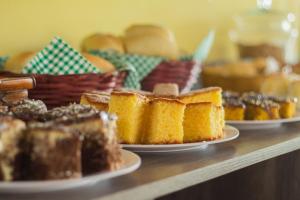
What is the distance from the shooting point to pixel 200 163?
0.93 m

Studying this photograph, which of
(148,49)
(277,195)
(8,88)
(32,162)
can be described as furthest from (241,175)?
(32,162)

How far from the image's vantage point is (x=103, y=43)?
4.92 feet

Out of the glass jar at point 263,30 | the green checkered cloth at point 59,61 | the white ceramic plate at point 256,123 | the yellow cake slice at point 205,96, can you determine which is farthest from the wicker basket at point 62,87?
the glass jar at point 263,30

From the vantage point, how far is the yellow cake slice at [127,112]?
3.21 ft

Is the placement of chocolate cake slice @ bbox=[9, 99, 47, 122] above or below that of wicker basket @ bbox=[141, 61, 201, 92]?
below

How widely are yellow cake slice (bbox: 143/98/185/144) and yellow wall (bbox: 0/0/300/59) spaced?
0.61 meters

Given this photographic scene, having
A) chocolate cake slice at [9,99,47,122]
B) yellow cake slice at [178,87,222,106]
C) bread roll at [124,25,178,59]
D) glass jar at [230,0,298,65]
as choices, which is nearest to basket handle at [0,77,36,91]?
chocolate cake slice at [9,99,47,122]

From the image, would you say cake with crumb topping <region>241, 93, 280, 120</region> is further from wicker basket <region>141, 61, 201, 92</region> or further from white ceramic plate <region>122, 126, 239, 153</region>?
white ceramic plate <region>122, 126, 239, 153</region>

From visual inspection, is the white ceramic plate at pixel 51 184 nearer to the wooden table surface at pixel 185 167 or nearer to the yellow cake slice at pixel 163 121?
the wooden table surface at pixel 185 167

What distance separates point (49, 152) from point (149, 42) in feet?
2.87

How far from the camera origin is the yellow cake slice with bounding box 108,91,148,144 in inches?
38.5

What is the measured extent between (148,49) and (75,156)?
0.84 metres

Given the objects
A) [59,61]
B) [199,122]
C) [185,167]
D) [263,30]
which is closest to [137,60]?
[59,61]

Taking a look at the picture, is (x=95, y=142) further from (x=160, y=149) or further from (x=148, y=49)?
(x=148, y=49)
